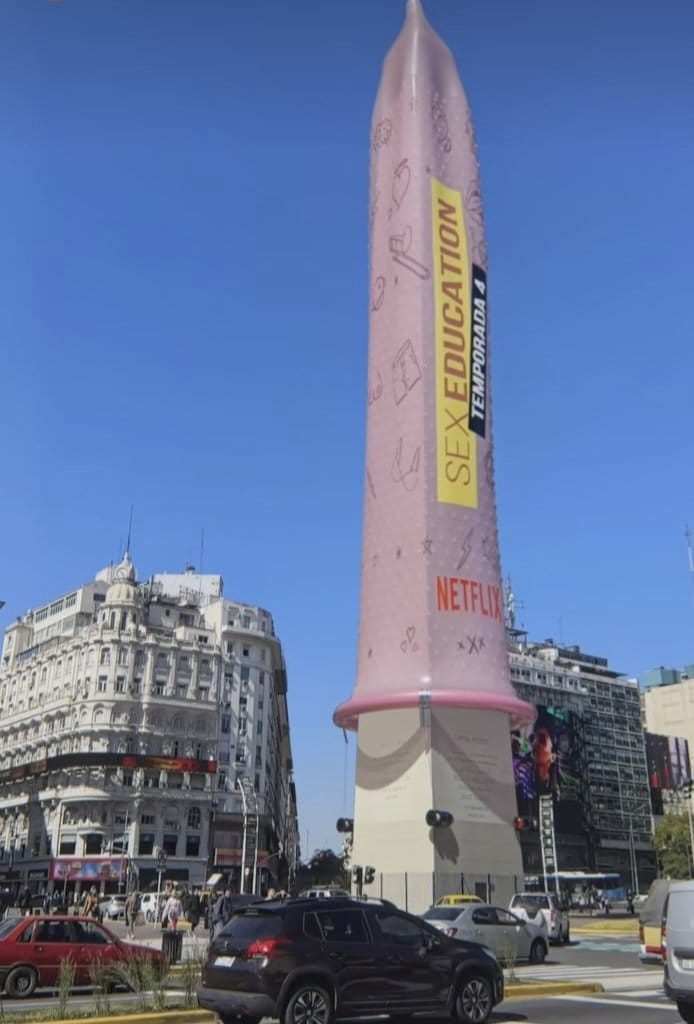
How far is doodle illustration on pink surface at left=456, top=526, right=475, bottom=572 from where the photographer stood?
4366 centimetres

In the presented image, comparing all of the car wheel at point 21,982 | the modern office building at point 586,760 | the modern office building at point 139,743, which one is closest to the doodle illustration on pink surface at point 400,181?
the car wheel at point 21,982

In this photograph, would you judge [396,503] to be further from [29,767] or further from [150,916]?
[29,767]

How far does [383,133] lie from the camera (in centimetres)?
5209

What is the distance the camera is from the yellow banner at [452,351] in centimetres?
4491

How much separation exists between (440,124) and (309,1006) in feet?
156

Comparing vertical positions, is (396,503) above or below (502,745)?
above

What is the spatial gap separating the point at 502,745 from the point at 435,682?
15.0ft

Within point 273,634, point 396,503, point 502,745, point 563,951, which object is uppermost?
point 273,634

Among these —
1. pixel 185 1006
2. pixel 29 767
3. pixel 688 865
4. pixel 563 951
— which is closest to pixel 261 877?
pixel 29 767

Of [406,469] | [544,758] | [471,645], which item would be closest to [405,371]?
[406,469]

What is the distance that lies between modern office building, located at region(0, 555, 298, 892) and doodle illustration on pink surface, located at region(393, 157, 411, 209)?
6269cm

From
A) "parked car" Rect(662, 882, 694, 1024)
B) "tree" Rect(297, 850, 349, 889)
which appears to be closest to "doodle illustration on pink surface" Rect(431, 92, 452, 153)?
"parked car" Rect(662, 882, 694, 1024)

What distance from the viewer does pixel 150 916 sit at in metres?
54.5

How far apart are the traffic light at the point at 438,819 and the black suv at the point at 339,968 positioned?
82.6 ft
